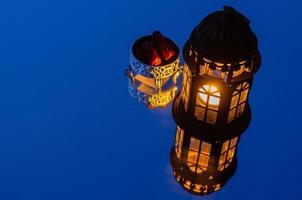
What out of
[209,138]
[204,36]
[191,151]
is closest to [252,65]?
[204,36]

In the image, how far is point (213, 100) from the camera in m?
15.6

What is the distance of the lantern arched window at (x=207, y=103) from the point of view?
15.4 metres

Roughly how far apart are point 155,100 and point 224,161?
2.86m

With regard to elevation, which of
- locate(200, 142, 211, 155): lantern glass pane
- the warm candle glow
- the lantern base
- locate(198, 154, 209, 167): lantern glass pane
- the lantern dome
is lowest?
the lantern base

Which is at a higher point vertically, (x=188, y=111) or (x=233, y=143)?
(x=188, y=111)

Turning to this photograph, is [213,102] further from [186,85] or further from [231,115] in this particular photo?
[186,85]

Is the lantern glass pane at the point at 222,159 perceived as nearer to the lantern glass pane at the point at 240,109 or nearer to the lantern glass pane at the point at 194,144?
the lantern glass pane at the point at 194,144

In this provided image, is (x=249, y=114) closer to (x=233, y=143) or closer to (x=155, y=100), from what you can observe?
(x=233, y=143)

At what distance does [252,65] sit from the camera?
49.4ft

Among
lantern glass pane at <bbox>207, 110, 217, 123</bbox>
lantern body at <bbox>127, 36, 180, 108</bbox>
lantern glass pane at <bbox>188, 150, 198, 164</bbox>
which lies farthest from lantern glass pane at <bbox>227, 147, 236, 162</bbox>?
lantern body at <bbox>127, 36, 180, 108</bbox>

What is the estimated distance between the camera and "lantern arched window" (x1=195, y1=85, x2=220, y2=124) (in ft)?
50.6

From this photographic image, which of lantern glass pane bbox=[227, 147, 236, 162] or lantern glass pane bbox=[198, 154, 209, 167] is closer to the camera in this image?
lantern glass pane bbox=[198, 154, 209, 167]

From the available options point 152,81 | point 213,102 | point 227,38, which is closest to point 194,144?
point 213,102

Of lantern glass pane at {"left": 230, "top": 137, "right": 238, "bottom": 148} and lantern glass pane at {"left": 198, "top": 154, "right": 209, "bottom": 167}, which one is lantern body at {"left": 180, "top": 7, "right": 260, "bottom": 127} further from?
lantern glass pane at {"left": 198, "top": 154, "right": 209, "bottom": 167}
